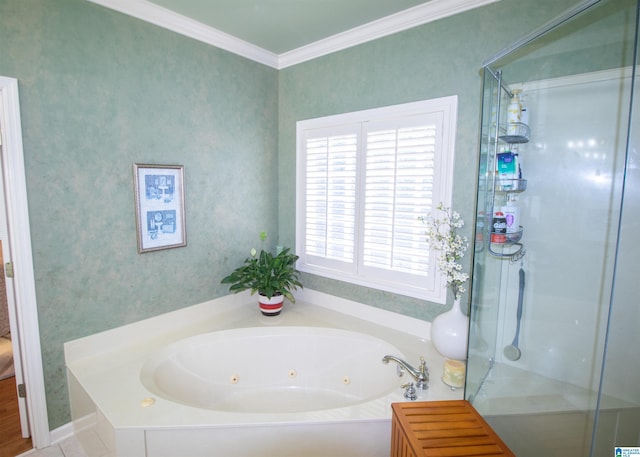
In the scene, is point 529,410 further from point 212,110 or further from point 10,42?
point 10,42

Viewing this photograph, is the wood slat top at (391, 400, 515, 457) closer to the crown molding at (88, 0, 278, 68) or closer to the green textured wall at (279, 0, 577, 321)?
the green textured wall at (279, 0, 577, 321)

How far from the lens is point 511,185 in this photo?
1.81 metres

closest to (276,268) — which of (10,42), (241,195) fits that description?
(241,195)

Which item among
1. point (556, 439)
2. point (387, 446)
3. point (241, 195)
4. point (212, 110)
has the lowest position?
point (387, 446)

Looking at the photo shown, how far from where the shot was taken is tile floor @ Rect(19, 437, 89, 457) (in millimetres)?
1889

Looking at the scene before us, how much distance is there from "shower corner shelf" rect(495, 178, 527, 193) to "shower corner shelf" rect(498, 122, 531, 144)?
0.71 ft

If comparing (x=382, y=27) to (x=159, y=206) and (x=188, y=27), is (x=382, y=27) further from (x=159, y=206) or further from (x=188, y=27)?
(x=159, y=206)

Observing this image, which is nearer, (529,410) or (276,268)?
(529,410)

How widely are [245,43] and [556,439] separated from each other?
3198mm

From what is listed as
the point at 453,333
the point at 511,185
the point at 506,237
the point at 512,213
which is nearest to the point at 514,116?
the point at 511,185

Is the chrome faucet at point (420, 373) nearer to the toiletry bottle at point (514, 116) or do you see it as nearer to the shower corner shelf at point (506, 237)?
the shower corner shelf at point (506, 237)

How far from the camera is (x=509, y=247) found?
1880 millimetres

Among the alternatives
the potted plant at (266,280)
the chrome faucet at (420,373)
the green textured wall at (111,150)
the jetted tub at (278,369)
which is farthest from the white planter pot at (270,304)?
the chrome faucet at (420,373)

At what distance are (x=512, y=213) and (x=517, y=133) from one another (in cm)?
43
